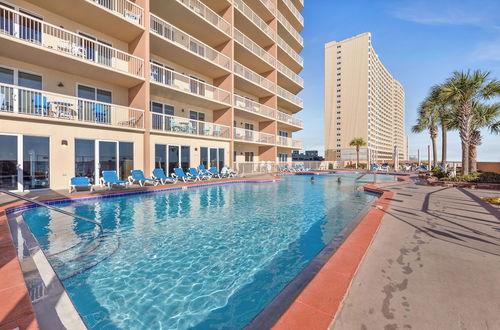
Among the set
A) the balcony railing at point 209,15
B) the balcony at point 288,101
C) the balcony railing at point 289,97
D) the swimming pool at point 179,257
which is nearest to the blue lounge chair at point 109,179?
the swimming pool at point 179,257

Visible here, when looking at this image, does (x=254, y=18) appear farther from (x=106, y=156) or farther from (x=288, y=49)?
(x=106, y=156)

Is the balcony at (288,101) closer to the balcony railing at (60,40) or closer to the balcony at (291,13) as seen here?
the balcony at (291,13)

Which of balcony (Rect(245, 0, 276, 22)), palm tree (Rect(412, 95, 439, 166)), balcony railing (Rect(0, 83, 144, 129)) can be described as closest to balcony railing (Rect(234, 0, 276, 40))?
balcony (Rect(245, 0, 276, 22))

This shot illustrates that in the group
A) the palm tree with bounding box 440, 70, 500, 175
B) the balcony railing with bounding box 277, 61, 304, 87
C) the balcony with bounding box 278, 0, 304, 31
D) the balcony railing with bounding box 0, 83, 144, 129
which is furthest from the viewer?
the balcony with bounding box 278, 0, 304, 31

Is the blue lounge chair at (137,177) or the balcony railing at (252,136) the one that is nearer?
the blue lounge chair at (137,177)

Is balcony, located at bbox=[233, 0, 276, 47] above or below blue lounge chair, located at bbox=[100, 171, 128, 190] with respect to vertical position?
above

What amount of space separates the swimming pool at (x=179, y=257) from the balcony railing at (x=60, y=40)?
295 inches

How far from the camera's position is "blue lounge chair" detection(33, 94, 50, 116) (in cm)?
909

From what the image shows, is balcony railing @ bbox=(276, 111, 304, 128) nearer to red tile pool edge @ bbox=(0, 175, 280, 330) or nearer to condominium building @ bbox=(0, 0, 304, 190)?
condominium building @ bbox=(0, 0, 304, 190)

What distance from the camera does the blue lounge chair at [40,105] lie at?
29.8 feet

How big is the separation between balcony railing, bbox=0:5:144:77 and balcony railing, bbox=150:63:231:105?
141 cm

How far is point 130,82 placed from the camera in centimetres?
1197

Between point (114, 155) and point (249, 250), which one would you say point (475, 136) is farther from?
point (114, 155)

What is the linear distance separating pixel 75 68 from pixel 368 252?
13548 mm
